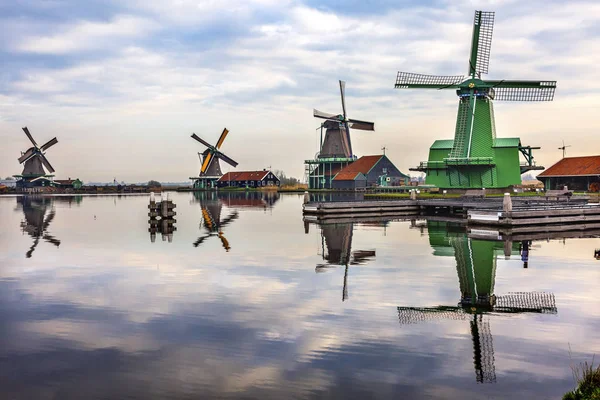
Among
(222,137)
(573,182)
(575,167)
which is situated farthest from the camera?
(222,137)

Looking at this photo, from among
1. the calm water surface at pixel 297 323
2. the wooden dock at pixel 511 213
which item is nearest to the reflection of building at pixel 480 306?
the calm water surface at pixel 297 323

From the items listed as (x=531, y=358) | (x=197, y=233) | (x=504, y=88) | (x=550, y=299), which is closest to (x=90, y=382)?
(x=531, y=358)

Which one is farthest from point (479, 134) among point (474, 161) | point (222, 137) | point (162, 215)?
point (222, 137)

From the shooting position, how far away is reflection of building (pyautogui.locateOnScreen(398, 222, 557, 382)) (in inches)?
385

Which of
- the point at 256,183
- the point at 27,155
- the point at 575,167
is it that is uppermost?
the point at 27,155

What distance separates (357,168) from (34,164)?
2724 inches

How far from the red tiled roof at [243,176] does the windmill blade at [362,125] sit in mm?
30570

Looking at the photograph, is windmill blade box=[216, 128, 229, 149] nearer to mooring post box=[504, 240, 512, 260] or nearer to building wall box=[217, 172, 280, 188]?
building wall box=[217, 172, 280, 188]

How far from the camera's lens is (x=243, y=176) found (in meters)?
122

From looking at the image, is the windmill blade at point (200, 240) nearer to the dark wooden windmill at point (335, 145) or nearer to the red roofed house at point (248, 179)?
the dark wooden windmill at point (335, 145)

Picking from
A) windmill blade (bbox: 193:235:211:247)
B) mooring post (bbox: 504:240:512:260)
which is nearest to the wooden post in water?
windmill blade (bbox: 193:235:211:247)

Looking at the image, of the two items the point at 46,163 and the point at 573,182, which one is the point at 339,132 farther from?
the point at 46,163

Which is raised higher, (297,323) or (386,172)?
(386,172)

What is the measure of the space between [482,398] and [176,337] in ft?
18.8
